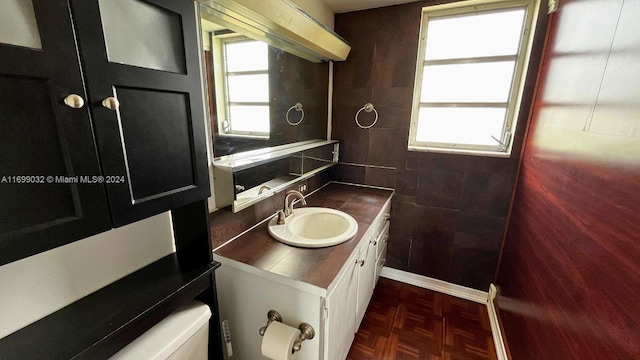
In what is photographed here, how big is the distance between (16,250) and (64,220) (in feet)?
0.28

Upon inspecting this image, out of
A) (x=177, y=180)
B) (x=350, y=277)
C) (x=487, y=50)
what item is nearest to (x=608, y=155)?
(x=350, y=277)

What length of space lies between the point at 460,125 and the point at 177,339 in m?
2.20

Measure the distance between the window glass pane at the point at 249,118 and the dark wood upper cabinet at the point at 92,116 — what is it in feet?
1.82

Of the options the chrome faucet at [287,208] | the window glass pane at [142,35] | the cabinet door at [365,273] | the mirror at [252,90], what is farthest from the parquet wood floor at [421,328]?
the window glass pane at [142,35]

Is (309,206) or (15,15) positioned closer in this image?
(15,15)

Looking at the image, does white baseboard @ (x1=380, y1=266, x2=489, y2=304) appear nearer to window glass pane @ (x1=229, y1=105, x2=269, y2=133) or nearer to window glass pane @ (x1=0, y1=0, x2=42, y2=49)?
window glass pane @ (x1=229, y1=105, x2=269, y2=133)

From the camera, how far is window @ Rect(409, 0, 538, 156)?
1.73 meters

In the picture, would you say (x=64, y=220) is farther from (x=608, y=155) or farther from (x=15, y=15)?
(x=608, y=155)

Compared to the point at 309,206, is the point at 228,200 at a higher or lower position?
higher

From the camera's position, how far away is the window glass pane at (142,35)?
608 millimetres

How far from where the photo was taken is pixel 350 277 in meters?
1.32

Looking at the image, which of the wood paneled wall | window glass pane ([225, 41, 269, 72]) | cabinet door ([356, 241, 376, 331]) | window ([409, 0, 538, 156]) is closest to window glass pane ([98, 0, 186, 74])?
window glass pane ([225, 41, 269, 72])

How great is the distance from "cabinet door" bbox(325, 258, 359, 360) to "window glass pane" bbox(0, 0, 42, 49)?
113cm

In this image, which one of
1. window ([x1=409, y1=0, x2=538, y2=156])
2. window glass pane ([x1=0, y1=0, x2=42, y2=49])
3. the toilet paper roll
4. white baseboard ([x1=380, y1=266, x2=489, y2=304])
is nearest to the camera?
window glass pane ([x1=0, y1=0, x2=42, y2=49])
